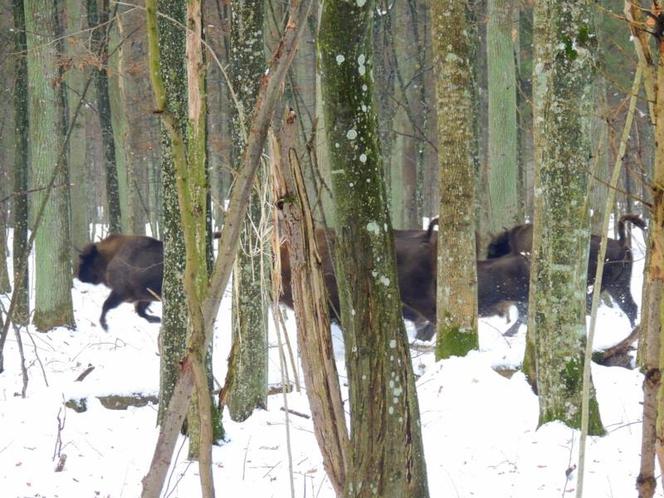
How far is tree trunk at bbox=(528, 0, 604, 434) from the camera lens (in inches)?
219

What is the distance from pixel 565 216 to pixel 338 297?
1.75 m

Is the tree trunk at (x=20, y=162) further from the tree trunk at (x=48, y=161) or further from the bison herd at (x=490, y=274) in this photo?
the bison herd at (x=490, y=274)

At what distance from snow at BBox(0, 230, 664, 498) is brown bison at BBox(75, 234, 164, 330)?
16.6 feet

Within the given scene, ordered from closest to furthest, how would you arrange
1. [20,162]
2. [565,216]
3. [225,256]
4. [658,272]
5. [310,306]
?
[658,272], [225,256], [310,306], [565,216], [20,162]

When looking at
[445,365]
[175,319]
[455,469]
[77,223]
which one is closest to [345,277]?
[455,469]

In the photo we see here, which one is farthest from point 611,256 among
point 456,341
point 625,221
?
point 456,341

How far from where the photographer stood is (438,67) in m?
8.21

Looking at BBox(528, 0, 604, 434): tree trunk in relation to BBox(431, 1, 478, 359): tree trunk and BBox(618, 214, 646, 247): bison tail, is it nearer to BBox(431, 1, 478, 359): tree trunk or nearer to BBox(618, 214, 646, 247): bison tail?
BBox(431, 1, 478, 359): tree trunk

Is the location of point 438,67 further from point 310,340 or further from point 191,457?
point 310,340

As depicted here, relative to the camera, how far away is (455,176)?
8.03m

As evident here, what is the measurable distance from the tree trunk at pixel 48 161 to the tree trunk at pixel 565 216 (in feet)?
24.8

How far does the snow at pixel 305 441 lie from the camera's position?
5418mm

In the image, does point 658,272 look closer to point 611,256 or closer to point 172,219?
point 172,219

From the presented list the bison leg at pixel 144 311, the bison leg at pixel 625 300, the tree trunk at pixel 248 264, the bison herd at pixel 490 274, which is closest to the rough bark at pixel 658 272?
the tree trunk at pixel 248 264
